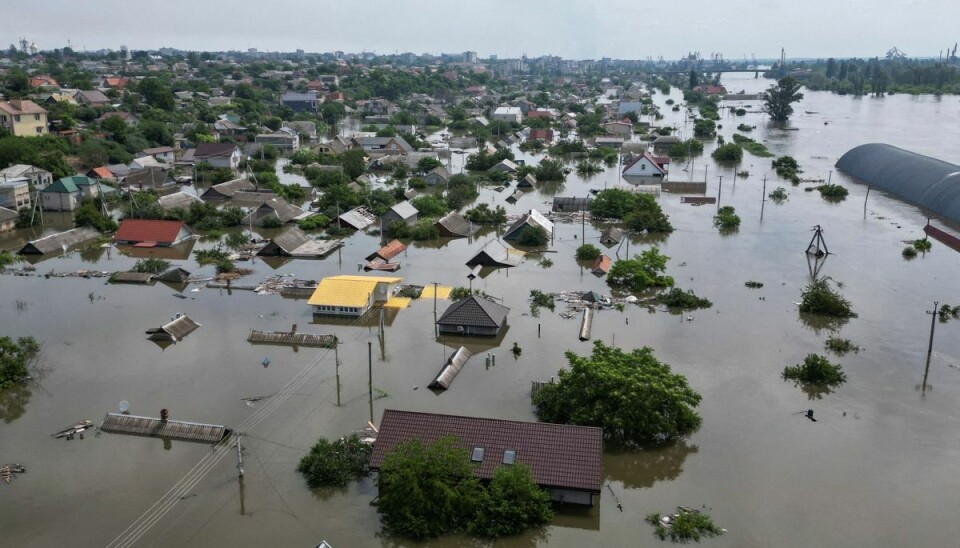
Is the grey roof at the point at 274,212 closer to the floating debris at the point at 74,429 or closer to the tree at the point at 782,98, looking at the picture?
the floating debris at the point at 74,429

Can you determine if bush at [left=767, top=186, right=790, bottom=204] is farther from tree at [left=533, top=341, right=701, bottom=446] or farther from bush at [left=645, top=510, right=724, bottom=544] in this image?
bush at [left=645, top=510, right=724, bottom=544]

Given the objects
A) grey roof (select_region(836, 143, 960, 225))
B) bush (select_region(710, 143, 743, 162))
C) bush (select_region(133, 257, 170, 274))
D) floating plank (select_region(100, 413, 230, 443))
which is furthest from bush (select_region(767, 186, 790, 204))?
floating plank (select_region(100, 413, 230, 443))

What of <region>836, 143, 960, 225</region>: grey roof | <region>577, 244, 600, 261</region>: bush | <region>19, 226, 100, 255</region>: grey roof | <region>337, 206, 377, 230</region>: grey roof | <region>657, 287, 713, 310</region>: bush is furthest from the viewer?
<region>836, 143, 960, 225</region>: grey roof

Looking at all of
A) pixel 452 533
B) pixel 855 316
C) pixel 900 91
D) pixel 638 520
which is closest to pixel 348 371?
pixel 452 533

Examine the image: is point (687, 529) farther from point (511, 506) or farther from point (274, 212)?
point (274, 212)

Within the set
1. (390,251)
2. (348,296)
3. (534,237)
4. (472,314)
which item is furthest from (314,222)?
(472,314)

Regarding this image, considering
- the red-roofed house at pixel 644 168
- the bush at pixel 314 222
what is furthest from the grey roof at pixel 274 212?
the red-roofed house at pixel 644 168
